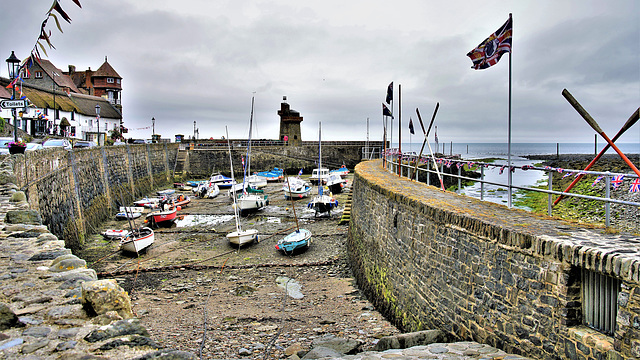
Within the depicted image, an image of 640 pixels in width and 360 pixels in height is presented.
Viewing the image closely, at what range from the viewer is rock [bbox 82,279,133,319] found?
487 cm

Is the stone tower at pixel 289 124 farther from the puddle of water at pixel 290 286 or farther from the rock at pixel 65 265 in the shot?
the rock at pixel 65 265

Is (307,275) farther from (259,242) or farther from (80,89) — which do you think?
(80,89)

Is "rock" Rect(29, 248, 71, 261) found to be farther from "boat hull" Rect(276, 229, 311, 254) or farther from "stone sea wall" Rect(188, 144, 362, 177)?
"stone sea wall" Rect(188, 144, 362, 177)

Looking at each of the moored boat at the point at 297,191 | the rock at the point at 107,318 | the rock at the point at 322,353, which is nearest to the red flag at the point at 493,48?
the rock at the point at 322,353

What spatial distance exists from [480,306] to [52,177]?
700 inches

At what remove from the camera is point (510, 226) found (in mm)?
6148

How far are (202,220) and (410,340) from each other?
20.6 meters

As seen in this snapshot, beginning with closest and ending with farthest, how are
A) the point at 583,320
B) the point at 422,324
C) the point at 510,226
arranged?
1. the point at 583,320
2. the point at 510,226
3. the point at 422,324

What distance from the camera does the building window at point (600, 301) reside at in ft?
15.0

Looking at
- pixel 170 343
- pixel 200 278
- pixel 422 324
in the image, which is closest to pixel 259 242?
pixel 200 278

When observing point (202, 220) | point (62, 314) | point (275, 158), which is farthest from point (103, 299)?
point (275, 158)

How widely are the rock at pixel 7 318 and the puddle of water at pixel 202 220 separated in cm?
2017

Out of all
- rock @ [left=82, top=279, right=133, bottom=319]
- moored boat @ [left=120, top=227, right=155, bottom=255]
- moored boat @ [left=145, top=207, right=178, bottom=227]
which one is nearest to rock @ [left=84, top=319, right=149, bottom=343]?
rock @ [left=82, top=279, right=133, bottom=319]

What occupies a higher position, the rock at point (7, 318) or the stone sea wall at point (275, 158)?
the stone sea wall at point (275, 158)
